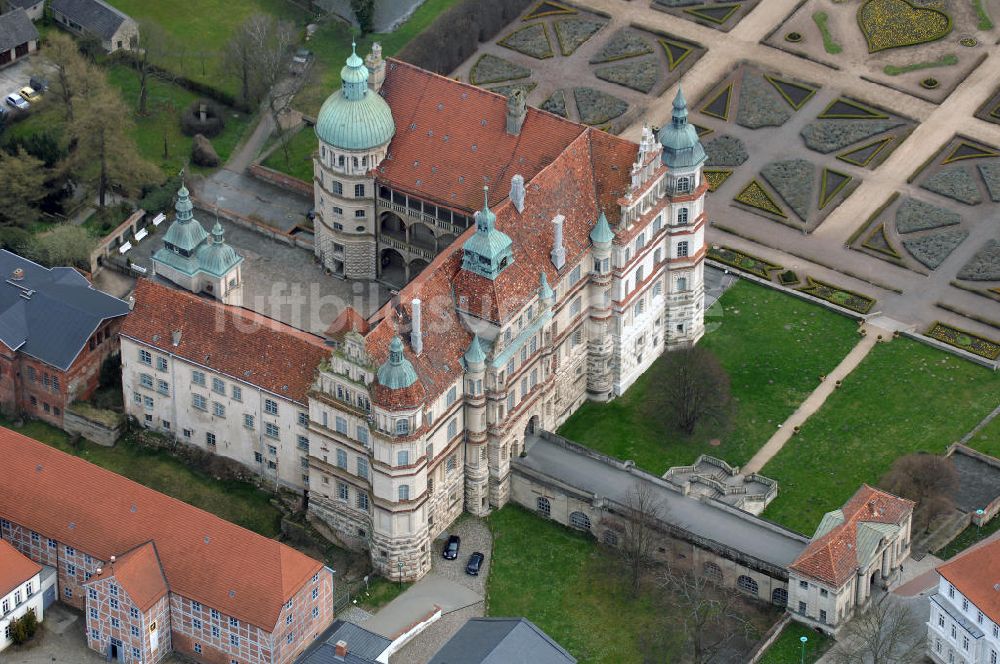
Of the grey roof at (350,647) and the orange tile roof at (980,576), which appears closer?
the grey roof at (350,647)

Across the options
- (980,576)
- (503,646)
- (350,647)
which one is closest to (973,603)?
(980,576)

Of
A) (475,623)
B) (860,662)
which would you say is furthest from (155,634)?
(860,662)

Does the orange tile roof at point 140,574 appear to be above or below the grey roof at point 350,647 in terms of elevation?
above

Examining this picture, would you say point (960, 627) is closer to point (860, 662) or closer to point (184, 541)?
point (860, 662)

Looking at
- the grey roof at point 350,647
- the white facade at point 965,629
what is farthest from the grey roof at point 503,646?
the white facade at point 965,629

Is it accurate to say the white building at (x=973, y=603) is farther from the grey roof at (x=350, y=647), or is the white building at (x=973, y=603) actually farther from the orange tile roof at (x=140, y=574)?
the orange tile roof at (x=140, y=574)

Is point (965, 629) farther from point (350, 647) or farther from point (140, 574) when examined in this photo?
point (140, 574)

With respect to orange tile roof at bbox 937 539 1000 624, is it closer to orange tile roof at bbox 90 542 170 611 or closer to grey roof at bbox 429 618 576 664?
grey roof at bbox 429 618 576 664
